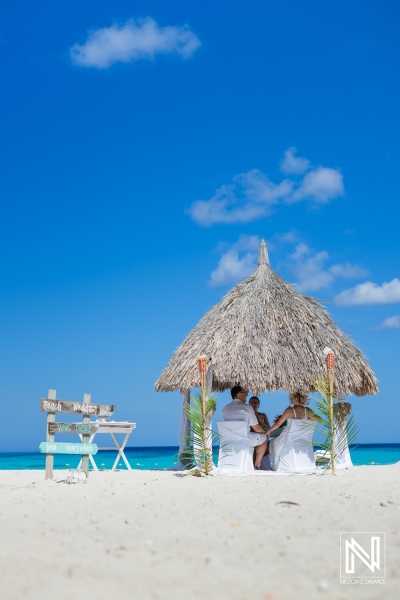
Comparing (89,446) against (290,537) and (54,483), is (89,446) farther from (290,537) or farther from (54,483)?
(290,537)

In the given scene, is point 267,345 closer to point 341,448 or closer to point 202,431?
point 202,431

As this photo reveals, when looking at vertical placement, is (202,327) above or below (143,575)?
above

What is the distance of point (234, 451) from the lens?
373 inches

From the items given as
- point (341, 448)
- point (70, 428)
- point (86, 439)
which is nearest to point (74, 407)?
point (70, 428)

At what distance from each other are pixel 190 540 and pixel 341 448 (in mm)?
6372

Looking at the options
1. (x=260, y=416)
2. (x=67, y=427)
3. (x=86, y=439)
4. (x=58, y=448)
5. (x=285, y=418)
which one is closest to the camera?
(x=58, y=448)

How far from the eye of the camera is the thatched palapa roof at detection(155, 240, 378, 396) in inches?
384

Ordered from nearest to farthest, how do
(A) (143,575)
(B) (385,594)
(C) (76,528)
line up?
1. (B) (385,594)
2. (A) (143,575)
3. (C) (76,528)

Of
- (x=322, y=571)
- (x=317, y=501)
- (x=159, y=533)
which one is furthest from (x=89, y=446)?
(x=322, y=571)

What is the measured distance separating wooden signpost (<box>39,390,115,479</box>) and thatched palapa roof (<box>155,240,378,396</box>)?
5.76ft

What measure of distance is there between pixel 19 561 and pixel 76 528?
1043 millimetres

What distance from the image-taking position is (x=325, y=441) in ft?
29.9

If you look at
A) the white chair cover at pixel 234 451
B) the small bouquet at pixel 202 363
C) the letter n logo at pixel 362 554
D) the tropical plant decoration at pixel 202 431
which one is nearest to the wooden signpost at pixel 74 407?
the tropical plant decoration at pixel 202 431

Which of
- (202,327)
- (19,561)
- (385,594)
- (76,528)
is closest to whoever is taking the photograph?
(385,594)
